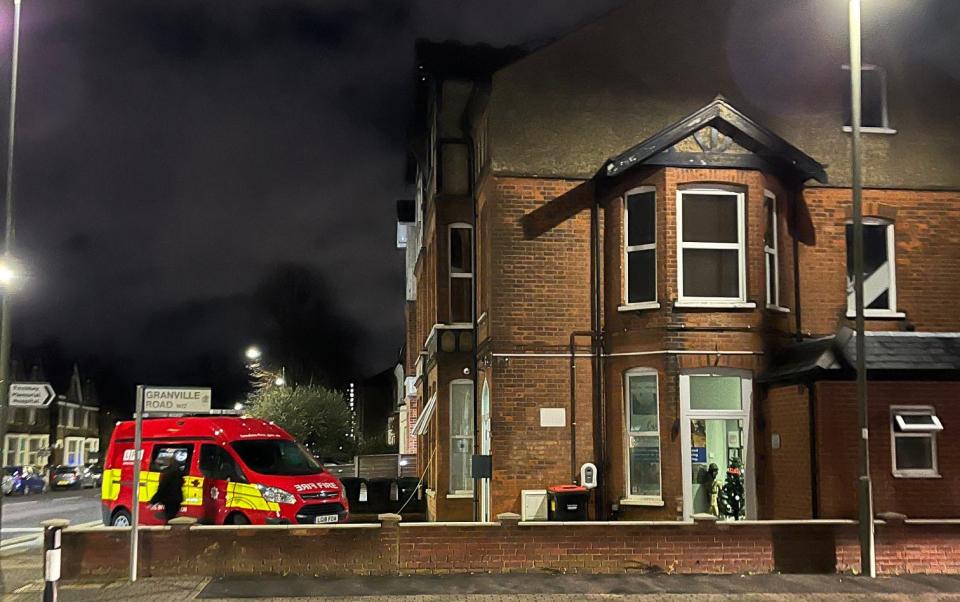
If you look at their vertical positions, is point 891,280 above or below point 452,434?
above

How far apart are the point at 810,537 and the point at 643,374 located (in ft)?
16.4

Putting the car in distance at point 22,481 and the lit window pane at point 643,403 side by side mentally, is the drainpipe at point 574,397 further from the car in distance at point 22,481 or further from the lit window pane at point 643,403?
the car in distance at point 22,481

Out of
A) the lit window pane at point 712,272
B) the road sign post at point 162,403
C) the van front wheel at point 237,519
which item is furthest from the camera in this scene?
the lit window pane at point 712,272

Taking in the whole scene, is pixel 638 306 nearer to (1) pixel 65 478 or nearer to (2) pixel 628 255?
(2) pixel 628 255

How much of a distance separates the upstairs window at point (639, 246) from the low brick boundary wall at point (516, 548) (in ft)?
17.7

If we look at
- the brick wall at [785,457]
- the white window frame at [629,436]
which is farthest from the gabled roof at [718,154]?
the brick wall at [785,457]

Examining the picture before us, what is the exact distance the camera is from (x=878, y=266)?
1923 centimetres

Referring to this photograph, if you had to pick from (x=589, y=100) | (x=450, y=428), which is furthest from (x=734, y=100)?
(x=450, y=428)

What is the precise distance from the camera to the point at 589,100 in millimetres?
18750

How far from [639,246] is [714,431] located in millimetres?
3553

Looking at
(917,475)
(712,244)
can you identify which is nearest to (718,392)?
(712,244)

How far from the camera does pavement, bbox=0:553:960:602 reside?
11.7m

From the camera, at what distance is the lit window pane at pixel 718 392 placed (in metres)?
17.4

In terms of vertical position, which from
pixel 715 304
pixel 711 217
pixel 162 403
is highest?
pixel 711 217
